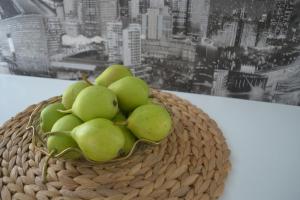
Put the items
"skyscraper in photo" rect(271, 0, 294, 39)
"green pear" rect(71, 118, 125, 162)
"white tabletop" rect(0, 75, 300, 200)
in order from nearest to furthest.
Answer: "green pear" rect(71, 118, 125, 162) < "white tabletop" rect(0, 75, 300, 200) < "skyscraper in photo" rect(271, 0, 294, 39)

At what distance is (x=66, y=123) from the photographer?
1.65 feet

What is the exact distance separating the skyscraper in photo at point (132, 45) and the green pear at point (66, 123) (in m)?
0.45

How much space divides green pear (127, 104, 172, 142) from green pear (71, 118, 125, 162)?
0.12 feet

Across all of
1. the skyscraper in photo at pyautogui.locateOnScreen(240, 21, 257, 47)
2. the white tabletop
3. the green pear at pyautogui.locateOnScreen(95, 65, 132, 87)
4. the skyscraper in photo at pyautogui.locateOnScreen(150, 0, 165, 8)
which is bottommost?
the white tabletop

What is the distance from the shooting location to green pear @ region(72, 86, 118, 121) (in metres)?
0.49

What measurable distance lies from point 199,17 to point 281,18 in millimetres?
210

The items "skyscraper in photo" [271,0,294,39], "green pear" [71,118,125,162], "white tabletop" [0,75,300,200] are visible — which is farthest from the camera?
"skyscraper in photo" [271,0,294,39]

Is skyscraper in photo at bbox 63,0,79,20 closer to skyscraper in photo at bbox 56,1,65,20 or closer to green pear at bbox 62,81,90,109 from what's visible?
skyscraper in photo at bbox 56,1,65,20

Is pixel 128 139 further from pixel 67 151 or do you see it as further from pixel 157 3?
pixel 157 3

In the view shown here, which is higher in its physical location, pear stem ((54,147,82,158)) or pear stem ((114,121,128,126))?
pear stem ((114,121,128,126))

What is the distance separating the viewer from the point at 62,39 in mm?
952

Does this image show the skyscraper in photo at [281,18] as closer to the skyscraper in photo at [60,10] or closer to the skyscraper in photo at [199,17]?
the skyscraper in photo at [199,17]

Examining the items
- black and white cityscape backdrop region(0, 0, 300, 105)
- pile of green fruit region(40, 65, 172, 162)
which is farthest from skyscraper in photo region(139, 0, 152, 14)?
pile of green fruit region(40, 65, 172, 162)

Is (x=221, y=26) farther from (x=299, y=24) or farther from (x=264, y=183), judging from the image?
(x=264, y=183)
